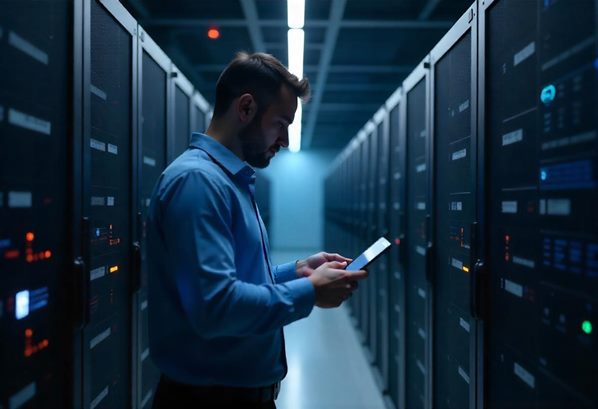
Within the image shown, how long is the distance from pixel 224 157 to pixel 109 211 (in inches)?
31.0

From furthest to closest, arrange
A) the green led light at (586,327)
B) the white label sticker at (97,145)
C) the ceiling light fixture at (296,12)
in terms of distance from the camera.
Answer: the ceiling light fixture at (296,12)
the white label sticker at (97,145)
the green led light at (586,327)

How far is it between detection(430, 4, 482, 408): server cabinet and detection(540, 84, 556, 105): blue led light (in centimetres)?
42

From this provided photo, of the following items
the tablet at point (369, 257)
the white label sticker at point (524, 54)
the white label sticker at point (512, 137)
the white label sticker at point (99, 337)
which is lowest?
the white label sticker at point (99, 337)

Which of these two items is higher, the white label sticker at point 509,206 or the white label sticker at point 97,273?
the white label sticker at point 509,206

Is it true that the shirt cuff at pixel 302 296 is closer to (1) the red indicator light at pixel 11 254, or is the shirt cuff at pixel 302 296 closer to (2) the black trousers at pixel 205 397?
(2) the black trousers at pixel 205 397

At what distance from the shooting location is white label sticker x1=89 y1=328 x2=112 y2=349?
1669 millimetres

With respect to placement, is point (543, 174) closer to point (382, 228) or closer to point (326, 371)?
point (382, 228)

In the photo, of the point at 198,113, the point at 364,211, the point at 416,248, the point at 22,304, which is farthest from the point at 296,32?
the point at 22,304

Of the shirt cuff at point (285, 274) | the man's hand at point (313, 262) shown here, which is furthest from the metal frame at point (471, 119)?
the shirt cuff at point (285, 274)

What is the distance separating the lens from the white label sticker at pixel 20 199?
110cm

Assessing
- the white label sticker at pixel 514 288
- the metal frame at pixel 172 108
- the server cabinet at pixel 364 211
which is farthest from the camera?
the server cabinet at pixel 364 211

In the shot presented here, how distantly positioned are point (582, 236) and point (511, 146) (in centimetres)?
43

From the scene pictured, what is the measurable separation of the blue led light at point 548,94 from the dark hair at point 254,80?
65cm

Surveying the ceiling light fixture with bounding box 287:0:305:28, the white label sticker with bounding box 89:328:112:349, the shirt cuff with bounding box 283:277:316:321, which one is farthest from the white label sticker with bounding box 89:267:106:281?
the ceiling light fixture with bounding box 287:0:305:28
